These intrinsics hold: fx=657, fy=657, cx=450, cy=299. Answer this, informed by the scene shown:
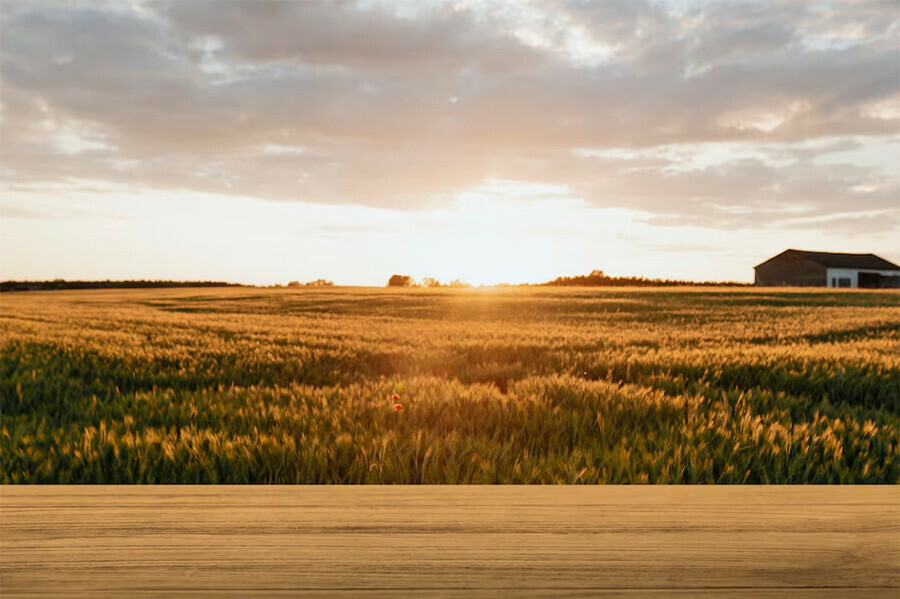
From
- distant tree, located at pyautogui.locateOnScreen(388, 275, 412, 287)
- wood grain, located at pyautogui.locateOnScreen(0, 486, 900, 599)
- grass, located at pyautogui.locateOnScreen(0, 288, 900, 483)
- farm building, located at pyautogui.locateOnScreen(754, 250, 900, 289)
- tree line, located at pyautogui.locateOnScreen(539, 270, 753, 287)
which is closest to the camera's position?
wood grain, located at pyautogui.locateOnScreen(0, 486, 900, 599)

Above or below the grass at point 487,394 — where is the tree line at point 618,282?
above

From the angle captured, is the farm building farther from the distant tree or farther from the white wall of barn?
the distant tree

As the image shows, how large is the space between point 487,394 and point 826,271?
413 centimetres

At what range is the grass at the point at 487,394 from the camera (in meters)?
3.06

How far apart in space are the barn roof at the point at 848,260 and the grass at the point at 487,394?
0.81m

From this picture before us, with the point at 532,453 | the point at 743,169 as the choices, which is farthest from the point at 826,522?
the point at 743,169

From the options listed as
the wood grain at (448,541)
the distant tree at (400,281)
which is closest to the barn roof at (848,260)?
the wood grain at (448,541)

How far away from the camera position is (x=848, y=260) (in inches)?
241

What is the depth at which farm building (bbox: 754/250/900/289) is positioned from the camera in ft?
19.2

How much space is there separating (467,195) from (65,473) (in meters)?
3.40

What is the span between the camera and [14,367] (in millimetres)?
6297

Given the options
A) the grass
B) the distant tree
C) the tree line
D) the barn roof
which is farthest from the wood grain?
the distant tree

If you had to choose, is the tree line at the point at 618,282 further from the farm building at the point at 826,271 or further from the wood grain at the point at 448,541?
the wood grain at the point at 448,541

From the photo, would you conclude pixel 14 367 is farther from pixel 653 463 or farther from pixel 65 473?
pixel 653 463
